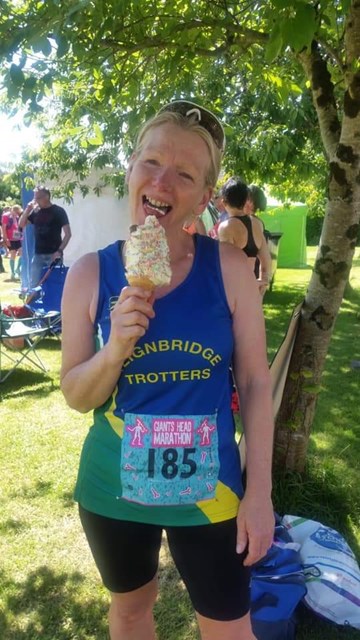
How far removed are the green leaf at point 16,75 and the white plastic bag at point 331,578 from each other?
269 cm

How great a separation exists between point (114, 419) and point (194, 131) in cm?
90

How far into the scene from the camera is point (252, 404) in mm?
1596

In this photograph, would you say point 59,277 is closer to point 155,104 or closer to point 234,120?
point 234,120

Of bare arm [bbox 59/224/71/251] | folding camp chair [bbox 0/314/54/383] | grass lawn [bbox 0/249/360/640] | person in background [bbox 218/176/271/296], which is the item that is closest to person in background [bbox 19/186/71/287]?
bare arm [bbox 59/224/71/251]

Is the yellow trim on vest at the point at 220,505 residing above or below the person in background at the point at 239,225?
below

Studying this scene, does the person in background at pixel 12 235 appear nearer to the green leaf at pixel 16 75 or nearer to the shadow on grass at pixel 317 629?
the green leaf at pixel 16 75

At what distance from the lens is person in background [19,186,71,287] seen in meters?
8.76

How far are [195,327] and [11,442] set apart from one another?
3679 mm

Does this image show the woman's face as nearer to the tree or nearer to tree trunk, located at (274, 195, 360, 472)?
the tree

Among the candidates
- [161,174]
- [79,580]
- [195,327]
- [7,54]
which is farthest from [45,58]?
[79,580]

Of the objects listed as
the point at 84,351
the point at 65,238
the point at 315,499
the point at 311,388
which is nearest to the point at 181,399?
the point at 84,351

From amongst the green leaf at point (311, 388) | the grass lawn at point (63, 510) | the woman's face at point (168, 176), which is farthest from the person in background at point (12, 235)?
the woman's face at point (168, 176)

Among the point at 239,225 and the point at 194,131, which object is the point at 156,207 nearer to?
the point at 194,131

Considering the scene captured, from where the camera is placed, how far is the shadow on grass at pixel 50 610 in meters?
2.61
